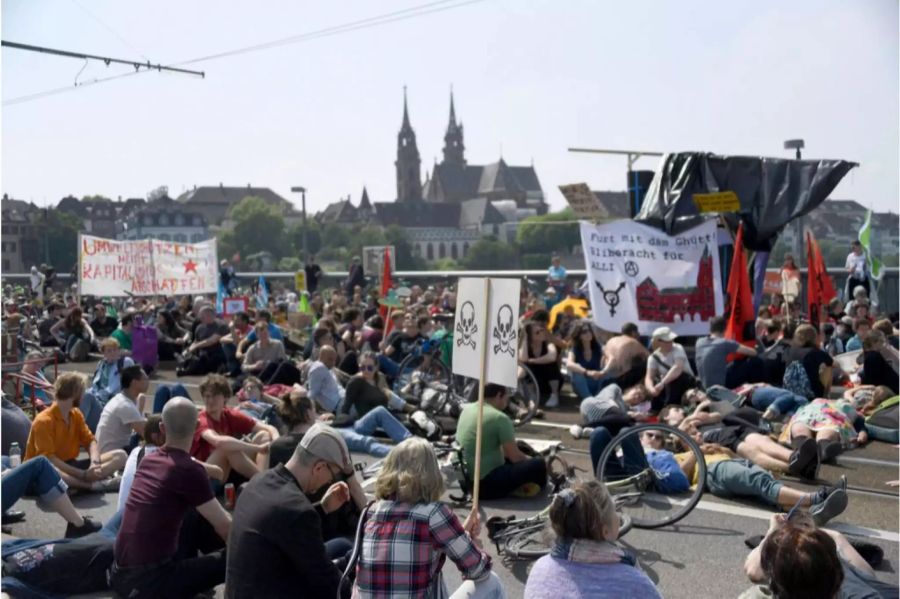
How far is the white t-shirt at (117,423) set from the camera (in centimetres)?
813

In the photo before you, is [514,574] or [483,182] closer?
[514,574]

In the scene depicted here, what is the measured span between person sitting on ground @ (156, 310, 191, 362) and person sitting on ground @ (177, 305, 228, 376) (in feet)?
5.28

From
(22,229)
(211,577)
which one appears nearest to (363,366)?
(211,577)

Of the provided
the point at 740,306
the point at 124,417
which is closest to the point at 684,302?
the point at 740,306

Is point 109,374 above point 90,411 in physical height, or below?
above

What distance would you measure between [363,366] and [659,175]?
5615mm

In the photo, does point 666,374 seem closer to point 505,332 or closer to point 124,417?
point 505,332

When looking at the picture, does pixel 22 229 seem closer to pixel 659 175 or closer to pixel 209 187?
pixel 659 175

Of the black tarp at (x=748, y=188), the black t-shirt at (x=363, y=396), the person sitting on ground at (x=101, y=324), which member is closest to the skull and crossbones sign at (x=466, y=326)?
the black t-shirt at (x=363, y=396)

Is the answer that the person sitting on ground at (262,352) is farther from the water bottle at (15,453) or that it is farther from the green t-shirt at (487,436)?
the green t-shirt at (487,436)

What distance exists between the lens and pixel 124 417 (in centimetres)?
812

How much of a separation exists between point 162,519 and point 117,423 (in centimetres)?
331

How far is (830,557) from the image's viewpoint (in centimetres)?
328

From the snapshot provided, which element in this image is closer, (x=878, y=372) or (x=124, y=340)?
(x=878, y=372)
